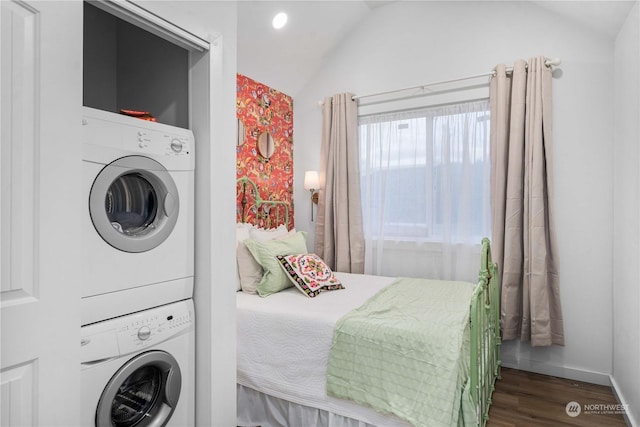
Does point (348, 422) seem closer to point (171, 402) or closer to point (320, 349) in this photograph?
point (320, 349)

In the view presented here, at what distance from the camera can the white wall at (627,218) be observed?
2076 millimetres

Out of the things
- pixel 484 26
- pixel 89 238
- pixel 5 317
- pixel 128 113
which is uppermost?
pixel 484 26

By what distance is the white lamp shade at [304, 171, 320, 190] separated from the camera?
369 centimetres


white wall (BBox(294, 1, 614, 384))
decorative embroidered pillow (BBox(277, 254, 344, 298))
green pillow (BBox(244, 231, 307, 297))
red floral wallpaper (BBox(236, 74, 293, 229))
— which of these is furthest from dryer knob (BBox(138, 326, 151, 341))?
white wall (BBox(294, 1, 614, 384))

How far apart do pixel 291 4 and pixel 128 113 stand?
208 centimetres

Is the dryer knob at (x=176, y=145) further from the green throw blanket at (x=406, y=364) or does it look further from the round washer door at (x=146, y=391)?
the green throw blanket at (x=406, y=364)

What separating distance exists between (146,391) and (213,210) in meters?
0.77

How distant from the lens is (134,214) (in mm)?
1479

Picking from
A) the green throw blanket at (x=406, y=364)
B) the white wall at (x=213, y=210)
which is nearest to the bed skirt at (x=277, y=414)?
the green throw blanket at (x=406, y=364)

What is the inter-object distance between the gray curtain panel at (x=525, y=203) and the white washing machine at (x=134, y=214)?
235cm

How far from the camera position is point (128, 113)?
4.85 feet

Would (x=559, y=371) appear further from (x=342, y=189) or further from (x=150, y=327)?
(x=150, y=327)

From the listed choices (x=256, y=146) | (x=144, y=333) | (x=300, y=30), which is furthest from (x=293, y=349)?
(x=300, y=30)

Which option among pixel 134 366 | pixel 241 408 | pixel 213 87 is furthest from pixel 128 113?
pixel 241 408
